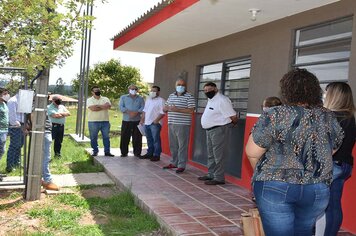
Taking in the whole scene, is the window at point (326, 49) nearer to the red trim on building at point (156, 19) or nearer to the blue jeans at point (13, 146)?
the red trim on building at point (156, 19)

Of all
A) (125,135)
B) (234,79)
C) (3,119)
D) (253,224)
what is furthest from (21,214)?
(234,79)

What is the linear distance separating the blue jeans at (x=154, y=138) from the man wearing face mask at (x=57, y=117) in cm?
229

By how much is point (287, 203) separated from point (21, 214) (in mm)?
4021

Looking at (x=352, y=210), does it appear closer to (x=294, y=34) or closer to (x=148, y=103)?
(x=294, y=34)

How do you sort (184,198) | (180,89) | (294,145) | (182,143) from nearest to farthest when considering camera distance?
(294,145)
(184,198)
(182,143)
(180,89)

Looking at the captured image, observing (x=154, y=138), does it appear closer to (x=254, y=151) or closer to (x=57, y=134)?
(x=57, y=134)

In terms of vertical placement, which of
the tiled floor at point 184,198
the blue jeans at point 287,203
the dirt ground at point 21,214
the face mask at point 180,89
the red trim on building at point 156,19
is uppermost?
the red trim on building at point 156,19

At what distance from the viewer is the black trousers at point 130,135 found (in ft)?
31.1

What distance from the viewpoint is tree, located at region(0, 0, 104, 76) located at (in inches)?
132

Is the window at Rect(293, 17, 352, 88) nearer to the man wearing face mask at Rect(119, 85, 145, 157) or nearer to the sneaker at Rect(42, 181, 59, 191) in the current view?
the sneaker at Rect(42, 181, 59, 191)

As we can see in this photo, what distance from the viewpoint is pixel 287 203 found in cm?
257

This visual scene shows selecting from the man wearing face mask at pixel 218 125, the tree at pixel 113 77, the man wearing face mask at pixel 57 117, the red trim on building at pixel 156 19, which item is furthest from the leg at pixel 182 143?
the tree at pixel 113 77

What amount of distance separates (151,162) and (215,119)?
2.67 m

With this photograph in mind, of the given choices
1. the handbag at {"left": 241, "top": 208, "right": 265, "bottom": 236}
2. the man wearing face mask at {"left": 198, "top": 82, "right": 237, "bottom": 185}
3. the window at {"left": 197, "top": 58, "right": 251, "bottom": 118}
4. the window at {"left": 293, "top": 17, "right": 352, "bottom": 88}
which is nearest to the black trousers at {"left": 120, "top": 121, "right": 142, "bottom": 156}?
the window at {"left": 197, "top": 58, "right": 251, "bottom": 118}
